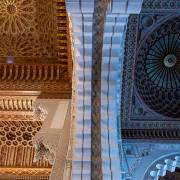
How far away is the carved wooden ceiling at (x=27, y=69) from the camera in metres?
3.76

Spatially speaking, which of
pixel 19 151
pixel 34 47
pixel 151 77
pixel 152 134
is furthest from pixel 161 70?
pixel 19 151

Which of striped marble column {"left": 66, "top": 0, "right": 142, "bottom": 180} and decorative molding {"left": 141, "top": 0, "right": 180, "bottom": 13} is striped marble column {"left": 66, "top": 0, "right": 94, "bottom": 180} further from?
decorative molding {"left": 141, "top": 0, "right": 180, "bottom": 13}

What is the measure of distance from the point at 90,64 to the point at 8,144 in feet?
8.41

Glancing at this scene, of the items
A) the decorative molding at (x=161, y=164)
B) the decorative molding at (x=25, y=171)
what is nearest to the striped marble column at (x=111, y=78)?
the decorative molding at (x=161, y=164)

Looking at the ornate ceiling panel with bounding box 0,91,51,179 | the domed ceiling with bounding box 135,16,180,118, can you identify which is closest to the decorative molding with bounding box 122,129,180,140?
the domed ceiling with bounding box 135,16,180,118

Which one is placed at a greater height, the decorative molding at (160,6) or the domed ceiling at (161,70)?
the decorative molding at (160,6)

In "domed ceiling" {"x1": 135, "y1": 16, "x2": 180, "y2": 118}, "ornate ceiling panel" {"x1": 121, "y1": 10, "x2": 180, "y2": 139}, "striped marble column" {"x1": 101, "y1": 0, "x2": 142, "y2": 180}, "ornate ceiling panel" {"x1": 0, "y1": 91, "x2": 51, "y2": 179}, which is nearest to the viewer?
"striped marble column" {"x1": 101, "y1": 0, "x2": 142, "y2": 180}

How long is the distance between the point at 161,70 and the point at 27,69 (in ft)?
4.65

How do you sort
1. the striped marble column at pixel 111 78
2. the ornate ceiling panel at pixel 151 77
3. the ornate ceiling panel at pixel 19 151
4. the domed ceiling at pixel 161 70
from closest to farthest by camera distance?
the striped marble column at pixel 111 78 < the ornate ceiling panel at pixel 151 77 < the domed ceiling at pixel 161 70 < the ornate ceiling panel at pixel 19 151

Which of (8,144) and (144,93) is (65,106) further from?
(8,144)

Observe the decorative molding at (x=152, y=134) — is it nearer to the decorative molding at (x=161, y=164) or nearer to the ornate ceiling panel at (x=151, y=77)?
the ornate ceiling panel at (x=151, y=77)

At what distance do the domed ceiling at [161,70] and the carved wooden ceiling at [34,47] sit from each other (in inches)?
29.4

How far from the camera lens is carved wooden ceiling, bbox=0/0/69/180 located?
376 centimetres

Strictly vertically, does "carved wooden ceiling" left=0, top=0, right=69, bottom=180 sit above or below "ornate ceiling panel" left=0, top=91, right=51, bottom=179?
above
